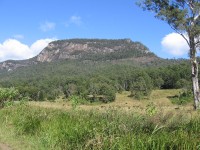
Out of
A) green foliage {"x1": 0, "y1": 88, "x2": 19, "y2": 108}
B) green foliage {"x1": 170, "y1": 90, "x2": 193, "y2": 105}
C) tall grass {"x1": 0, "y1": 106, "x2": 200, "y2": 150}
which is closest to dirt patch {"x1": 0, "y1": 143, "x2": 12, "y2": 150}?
tall grass {"x1": 0, "y1": 106, "x2": 200, "y2": 150}

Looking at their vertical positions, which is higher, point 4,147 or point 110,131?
point 110,131

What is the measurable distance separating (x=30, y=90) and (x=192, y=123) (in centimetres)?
12944

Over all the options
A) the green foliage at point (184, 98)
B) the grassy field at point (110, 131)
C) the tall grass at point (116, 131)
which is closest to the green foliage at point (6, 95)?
the grassy field at point (110, 131)

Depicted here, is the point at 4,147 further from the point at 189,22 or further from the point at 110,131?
the point at 189,22

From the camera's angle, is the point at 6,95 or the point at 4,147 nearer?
the point at 4,147

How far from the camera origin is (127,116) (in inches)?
440

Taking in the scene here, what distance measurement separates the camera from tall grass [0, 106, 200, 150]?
26.3 feet

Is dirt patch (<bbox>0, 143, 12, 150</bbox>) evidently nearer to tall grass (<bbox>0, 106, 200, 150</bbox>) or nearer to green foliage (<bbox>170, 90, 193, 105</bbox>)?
tall grass (<bbox>0, 106, 200, 150</bbox>)

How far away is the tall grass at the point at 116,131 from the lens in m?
8.01

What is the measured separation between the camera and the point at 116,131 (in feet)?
31.0

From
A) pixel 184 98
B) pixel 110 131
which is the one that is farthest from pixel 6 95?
pixel 110 131

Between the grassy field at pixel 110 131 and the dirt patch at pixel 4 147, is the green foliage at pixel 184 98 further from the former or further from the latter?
the dirt patch at pixel 4 147

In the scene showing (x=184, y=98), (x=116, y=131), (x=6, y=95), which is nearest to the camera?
(x=116, y=131)

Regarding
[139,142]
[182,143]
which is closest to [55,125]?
[139,142]
